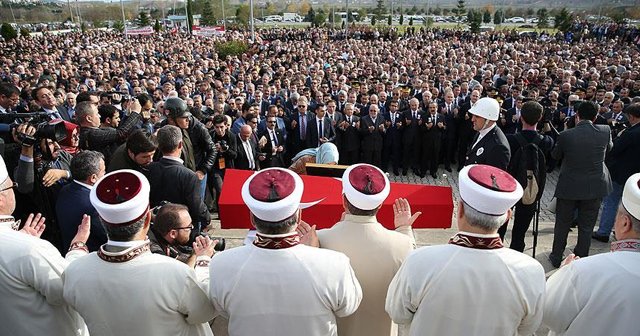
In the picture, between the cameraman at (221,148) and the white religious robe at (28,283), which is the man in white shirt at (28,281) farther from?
the cameraman at (221,148)

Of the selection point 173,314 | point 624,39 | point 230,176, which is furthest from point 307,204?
point 624,39

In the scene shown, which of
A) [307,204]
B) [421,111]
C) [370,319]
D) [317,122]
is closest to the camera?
[370,319]

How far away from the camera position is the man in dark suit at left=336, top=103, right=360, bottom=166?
8.73 metres

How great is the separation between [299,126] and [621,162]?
520cm

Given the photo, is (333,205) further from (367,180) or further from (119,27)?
(119,27)

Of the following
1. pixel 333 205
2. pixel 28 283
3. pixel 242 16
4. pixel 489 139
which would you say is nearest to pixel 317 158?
pixel 333 205

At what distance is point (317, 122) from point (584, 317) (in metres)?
6.69

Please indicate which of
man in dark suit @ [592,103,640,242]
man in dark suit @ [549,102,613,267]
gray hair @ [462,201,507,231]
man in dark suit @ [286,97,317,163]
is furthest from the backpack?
man in dark suit @ [286,97,317,163]

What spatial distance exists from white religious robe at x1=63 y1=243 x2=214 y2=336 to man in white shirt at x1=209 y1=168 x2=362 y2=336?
0.16m

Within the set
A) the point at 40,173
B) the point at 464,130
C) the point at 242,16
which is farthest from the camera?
the point at 242,16

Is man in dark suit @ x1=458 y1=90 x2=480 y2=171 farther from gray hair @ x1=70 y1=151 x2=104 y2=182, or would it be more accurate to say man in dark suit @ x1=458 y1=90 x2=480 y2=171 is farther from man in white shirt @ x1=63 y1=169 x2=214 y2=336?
man in white shirt @ x1=63 y1=169 x2=214 y2=336

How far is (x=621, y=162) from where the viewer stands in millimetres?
5770

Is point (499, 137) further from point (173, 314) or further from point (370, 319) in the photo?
point (173, 314)

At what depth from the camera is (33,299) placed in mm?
2443
